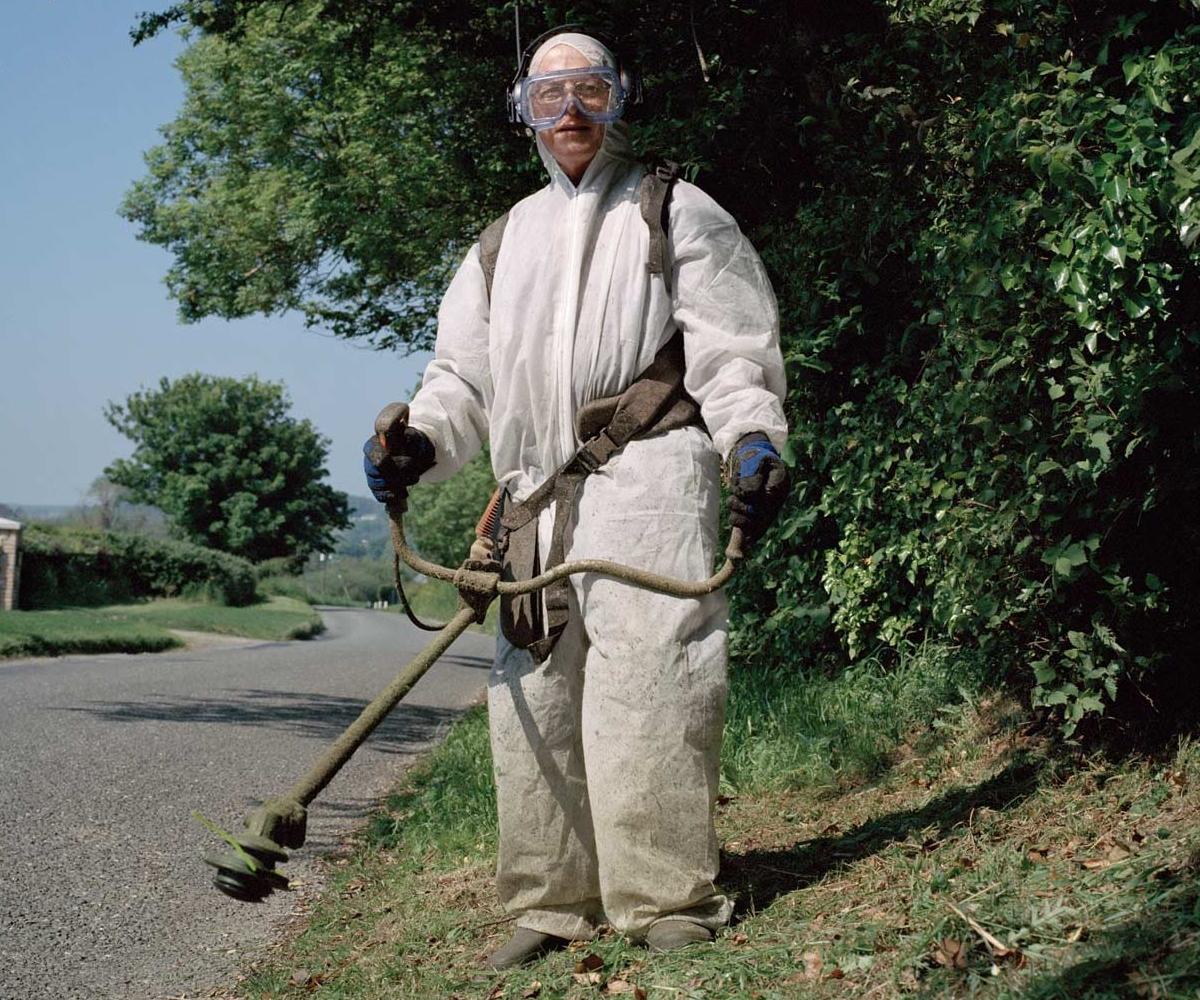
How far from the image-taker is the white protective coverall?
3.69 metres

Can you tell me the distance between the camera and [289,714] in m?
11.8

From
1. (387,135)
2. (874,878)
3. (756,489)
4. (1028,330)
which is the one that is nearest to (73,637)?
(387,135)

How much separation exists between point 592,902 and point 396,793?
3977 millimetres

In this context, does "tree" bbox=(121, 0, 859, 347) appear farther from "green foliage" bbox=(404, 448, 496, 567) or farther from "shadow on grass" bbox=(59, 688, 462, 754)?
"green foliage" bbox=(404, 448, 496, 567)

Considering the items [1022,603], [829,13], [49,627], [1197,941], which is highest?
[829,13]

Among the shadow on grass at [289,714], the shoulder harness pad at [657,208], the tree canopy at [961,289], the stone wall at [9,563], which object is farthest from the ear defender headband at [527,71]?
the stone wall at [9,563]

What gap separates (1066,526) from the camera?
175 inches

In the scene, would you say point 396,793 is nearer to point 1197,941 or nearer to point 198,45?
point 1197,941

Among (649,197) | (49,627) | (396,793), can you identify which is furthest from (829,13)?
(49,627)

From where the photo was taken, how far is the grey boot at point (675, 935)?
371 cm

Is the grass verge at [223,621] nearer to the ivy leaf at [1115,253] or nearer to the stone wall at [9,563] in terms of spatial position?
the stone wall at [9,563]

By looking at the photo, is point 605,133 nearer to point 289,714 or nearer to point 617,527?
point 617,527

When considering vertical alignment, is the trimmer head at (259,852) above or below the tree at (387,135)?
below

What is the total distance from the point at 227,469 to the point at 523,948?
74954 millimetres
